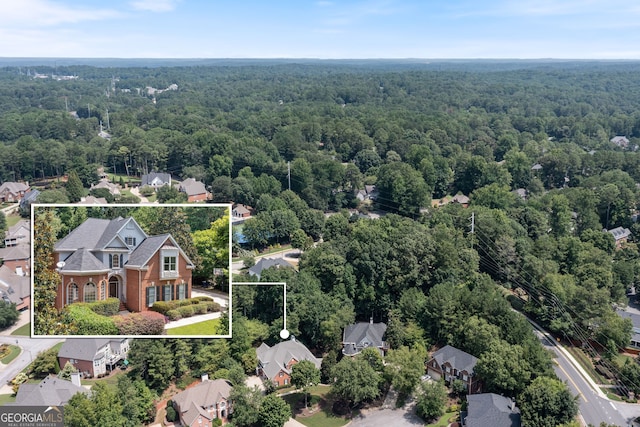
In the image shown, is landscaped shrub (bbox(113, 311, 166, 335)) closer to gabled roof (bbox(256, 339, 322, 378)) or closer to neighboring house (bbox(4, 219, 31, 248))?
gabled roof (bbox(256, 339, 322, 378))

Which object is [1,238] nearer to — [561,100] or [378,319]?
[378,319]

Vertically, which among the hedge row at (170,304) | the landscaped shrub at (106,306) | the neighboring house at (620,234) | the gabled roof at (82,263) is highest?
the gabled roof at (82,263)

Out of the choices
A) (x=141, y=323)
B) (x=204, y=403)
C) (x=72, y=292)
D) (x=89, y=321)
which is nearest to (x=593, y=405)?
(x=204, y=403)

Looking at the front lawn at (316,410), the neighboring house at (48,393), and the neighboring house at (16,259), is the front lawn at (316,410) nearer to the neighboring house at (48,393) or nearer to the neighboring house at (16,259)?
the neighboring house at (48,393)

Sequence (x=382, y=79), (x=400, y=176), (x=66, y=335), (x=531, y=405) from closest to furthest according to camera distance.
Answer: (x=66, y=335), (x=531, y=405), (x=400, y=176), (x=382, y=79)

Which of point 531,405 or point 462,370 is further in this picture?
→ point 462,370

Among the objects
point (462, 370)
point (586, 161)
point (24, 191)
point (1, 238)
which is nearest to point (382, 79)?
point (586, 161)

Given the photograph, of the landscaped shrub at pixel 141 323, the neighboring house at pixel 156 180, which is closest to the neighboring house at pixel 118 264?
the landscaped shrub at pixel 141 323
